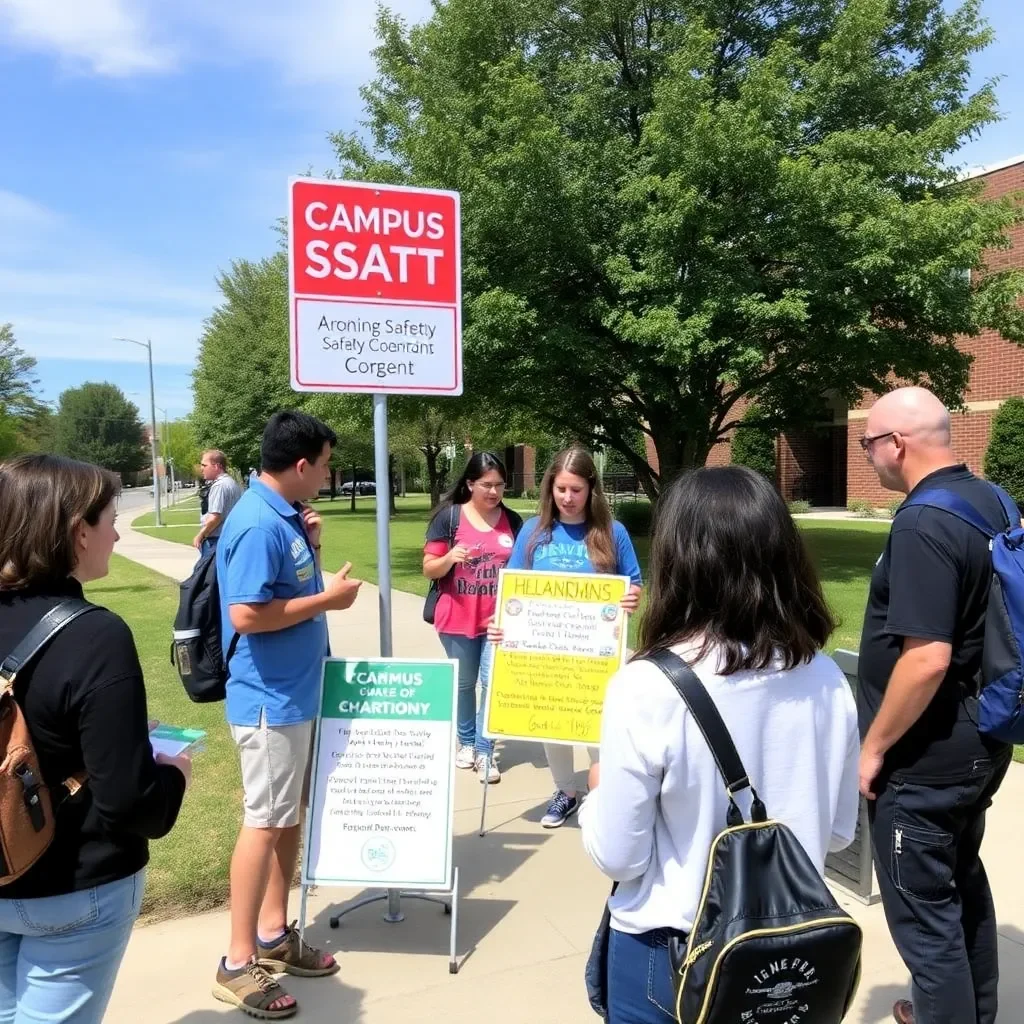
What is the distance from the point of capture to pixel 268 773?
286 centimetres

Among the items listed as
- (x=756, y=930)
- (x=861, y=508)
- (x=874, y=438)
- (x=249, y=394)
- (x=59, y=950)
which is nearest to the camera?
(x=756, y=930)

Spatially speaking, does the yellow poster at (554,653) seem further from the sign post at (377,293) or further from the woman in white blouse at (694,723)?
the woman in white blouse at (694,723)

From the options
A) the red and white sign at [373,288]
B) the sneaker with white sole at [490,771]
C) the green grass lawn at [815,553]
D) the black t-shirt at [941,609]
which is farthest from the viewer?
the green grass lawn at [815,553]

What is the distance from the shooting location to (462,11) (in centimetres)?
1412

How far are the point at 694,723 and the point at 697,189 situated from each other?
11.7 meters

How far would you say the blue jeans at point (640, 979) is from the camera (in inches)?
63.0

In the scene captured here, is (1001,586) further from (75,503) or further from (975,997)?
(75,503)

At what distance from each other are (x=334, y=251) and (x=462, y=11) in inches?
526

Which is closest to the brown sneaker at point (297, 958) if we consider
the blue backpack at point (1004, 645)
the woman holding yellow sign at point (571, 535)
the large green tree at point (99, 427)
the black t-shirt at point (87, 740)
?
the black t-shirt at point (87, 740)

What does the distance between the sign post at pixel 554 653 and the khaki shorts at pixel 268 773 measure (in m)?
1.32

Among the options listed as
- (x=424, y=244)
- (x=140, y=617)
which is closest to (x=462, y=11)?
(x=140, y=617)

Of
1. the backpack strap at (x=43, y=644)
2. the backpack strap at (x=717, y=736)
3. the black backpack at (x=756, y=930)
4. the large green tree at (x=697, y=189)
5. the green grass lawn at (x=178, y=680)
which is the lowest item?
the green grass lawn at (x=178, y=680)

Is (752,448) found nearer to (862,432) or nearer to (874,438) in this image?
(862,432)

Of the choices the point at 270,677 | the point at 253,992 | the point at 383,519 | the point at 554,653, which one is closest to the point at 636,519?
the point at 554,653
